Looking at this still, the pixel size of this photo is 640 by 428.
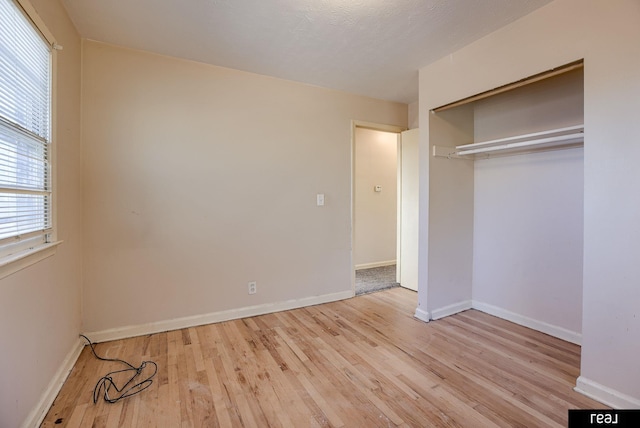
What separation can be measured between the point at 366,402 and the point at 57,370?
1907mm

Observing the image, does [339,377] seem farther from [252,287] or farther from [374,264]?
[374,264]

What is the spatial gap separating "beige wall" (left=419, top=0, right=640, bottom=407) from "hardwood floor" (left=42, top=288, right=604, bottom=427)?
0.93 feet

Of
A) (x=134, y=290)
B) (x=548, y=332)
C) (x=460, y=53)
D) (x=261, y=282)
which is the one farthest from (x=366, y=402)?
(x=460, y=53)

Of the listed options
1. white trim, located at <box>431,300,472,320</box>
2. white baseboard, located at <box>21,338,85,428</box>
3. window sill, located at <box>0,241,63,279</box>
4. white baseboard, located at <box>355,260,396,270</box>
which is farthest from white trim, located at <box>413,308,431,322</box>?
window sill, located at <box>0,241,63,279</box>

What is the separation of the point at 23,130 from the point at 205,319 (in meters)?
1.94

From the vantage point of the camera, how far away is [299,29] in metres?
2.14

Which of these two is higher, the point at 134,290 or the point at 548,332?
the point at 134,290

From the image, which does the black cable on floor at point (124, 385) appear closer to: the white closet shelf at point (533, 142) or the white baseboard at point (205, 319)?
the white baseboard at point (205, 319)

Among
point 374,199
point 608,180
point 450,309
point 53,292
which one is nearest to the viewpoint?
point 608,180

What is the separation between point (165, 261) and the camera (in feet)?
8.41

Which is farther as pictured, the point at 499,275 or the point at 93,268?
the point at 499,275

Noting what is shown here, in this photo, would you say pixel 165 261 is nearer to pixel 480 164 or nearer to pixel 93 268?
pixel 93 268

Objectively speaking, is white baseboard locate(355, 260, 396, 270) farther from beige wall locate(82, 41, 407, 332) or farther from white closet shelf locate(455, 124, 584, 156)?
white closet shelf locate(455, 124, 584, 156)

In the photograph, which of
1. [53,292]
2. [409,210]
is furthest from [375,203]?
[53,292]
